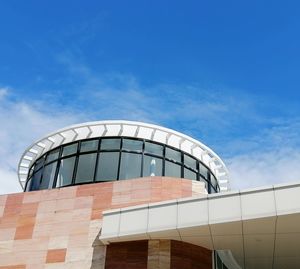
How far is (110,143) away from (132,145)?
3.71 ft

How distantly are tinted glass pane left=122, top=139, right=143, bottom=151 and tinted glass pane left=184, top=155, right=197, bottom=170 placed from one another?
258 centimetres

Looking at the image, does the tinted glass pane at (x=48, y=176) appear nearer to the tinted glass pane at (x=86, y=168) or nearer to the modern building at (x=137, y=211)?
the modern building at (x=137, y=211)

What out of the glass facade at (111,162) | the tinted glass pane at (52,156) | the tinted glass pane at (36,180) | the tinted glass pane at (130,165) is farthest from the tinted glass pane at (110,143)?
the tinted glass pane at (36,180)

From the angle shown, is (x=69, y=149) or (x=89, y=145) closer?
(x=89, y=145)

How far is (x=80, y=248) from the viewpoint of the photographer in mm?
16219

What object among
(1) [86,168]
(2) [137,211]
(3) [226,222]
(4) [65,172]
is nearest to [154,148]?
(1) [86,168]

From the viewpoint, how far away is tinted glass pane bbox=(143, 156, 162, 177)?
20.3 m

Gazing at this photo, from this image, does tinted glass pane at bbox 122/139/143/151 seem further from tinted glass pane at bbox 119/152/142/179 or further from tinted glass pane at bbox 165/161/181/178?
tinted glass pane at bbox 165/161/181/178

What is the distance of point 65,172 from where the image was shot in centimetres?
2072

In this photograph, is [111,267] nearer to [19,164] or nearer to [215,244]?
[215,244]

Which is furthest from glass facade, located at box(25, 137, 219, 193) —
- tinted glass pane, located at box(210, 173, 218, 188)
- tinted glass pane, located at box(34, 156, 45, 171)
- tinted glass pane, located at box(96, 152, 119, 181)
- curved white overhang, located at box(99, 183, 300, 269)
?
curved white overhang, located at box(99, 183, 300, 269)

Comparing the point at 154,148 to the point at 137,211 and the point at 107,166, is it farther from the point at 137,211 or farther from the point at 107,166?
the point at 137,211

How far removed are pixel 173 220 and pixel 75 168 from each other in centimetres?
766

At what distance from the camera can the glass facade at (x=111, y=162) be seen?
20094 millimetres
